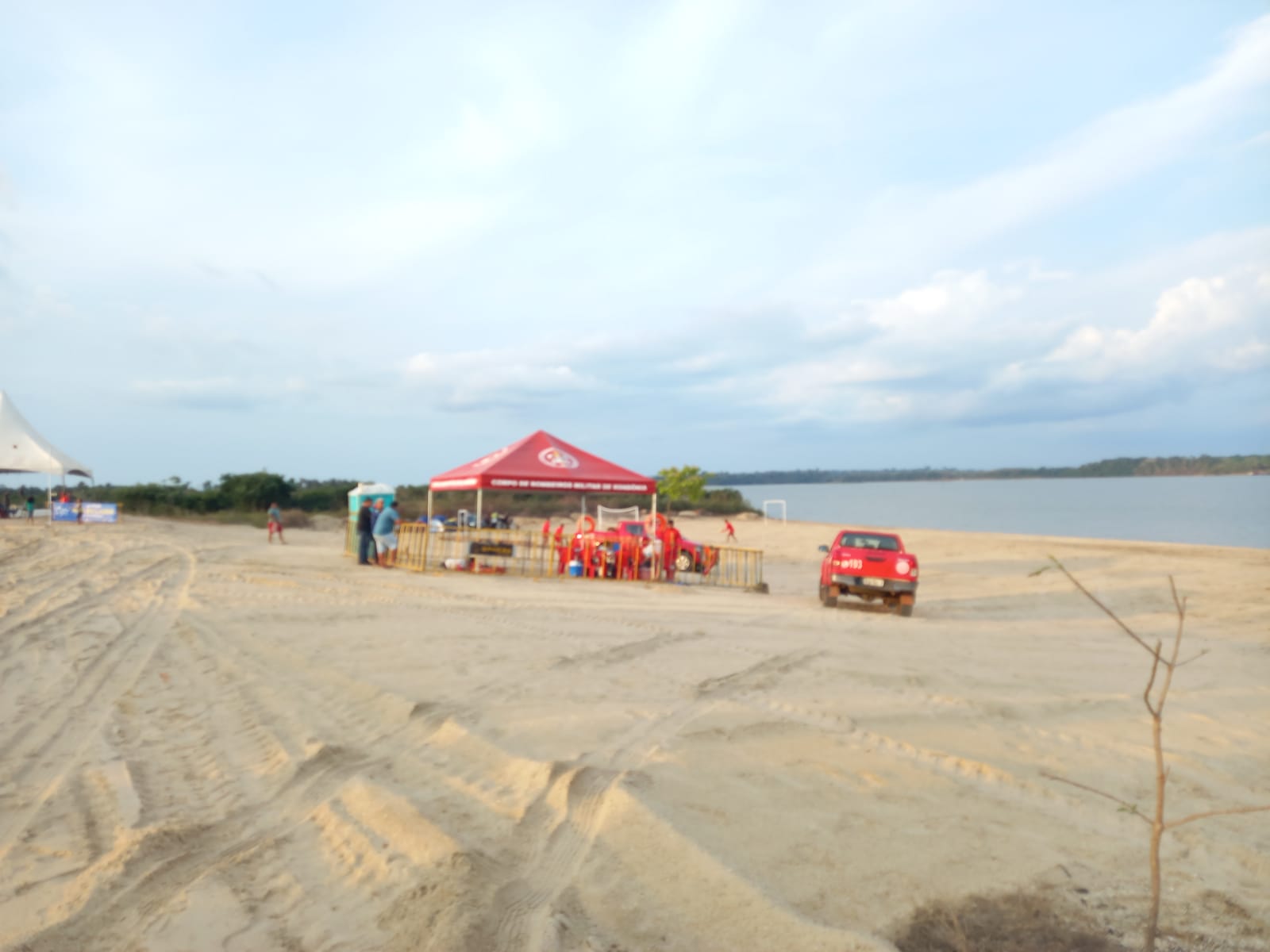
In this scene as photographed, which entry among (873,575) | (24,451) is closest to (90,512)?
(24,451)

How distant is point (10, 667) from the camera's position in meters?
7.96

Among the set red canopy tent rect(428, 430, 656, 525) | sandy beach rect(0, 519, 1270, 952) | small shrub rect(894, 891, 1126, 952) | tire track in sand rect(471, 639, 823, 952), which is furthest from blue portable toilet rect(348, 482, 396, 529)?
small shrub rect(894, 891, 1126, 952)

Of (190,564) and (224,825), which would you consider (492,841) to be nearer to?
(224,825)

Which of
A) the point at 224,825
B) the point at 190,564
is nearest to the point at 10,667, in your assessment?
the point at 224,825

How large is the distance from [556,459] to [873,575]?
25.7ft

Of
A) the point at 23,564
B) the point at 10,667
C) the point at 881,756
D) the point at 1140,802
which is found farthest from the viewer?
the point at 23,564

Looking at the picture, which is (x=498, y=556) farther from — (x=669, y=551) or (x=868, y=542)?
(x=868, y=542)

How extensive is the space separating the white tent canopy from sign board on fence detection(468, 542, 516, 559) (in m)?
24.6

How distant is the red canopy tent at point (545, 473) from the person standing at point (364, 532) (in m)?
Answer: 1.88

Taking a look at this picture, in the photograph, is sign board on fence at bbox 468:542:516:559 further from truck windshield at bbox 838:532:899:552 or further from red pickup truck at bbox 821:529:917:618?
truck windshield at bbox 838:532:899:552

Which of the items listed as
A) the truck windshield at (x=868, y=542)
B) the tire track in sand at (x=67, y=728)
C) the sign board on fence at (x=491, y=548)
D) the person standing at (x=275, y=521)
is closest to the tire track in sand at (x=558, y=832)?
the tire track in sand at (x=67, y=728)

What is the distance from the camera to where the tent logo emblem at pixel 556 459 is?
19.2 m

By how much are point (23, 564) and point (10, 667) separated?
38.6 ft

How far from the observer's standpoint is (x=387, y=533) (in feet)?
62.0
